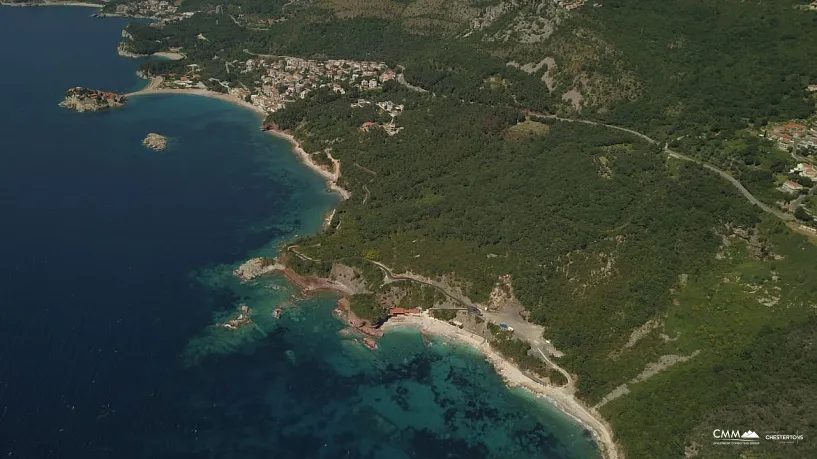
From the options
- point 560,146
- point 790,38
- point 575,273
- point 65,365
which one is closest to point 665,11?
point 790,38

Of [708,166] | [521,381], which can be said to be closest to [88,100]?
[521,381]

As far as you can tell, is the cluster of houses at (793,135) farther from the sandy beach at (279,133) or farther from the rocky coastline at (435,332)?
the sandy beach at (279,133)

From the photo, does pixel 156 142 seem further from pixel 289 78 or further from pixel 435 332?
pixel 435 332

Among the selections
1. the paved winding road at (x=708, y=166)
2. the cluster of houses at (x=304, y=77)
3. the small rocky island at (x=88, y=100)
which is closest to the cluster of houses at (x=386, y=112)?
the cluster of houses at (x=304, y=77)

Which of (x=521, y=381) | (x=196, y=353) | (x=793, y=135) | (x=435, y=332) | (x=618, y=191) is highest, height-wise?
(x=793, y=135)

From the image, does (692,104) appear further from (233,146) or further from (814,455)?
(233,146)
